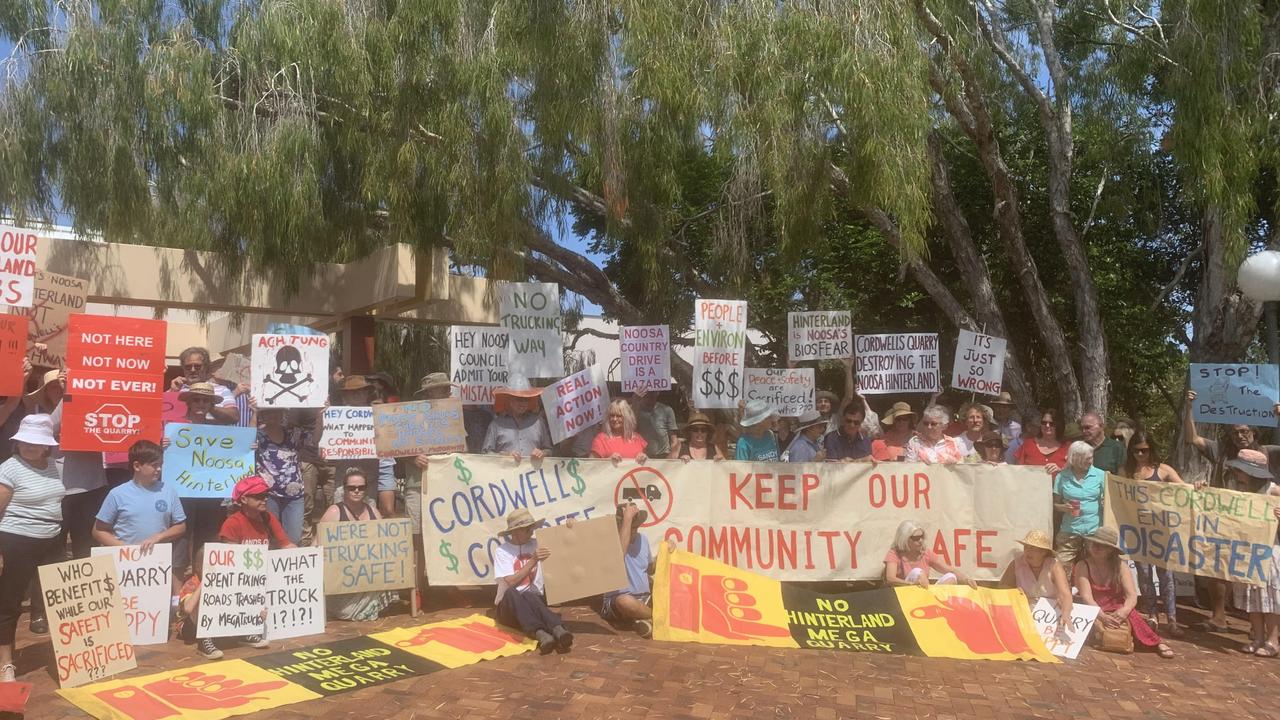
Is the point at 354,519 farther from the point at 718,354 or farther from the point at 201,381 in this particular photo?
the point at 718,354

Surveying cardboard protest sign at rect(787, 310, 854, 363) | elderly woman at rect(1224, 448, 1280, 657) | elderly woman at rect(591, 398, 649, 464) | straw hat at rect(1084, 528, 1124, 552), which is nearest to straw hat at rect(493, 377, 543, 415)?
elderly woman at rect(591, 398, 649, 464)

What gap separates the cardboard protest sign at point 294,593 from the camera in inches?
295

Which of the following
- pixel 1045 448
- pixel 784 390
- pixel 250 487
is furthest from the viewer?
pixel 784 390

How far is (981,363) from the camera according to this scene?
10.2 metres

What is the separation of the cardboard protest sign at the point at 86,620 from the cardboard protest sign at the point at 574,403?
A: 3.56 m

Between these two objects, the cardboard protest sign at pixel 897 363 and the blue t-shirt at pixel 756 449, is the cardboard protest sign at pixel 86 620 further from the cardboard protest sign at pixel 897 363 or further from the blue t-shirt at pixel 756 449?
the cardboard protest sign at pixel 897 363

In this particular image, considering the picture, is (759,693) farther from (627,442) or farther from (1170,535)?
(1170,535)

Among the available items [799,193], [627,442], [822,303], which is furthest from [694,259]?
[627,442]

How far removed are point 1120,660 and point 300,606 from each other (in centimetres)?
550

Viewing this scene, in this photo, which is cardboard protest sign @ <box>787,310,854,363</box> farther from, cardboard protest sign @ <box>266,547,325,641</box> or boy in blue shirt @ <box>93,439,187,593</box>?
boy in blue shirt @ <box>93,439,187,593</box>

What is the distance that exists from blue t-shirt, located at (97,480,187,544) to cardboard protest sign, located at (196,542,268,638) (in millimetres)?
390

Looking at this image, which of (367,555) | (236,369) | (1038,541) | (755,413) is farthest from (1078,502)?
(236,369)

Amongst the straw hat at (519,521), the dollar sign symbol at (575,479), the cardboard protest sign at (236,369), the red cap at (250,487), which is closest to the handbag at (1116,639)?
the dollar sign symbol at (575,479)

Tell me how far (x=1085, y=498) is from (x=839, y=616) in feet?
6.92
